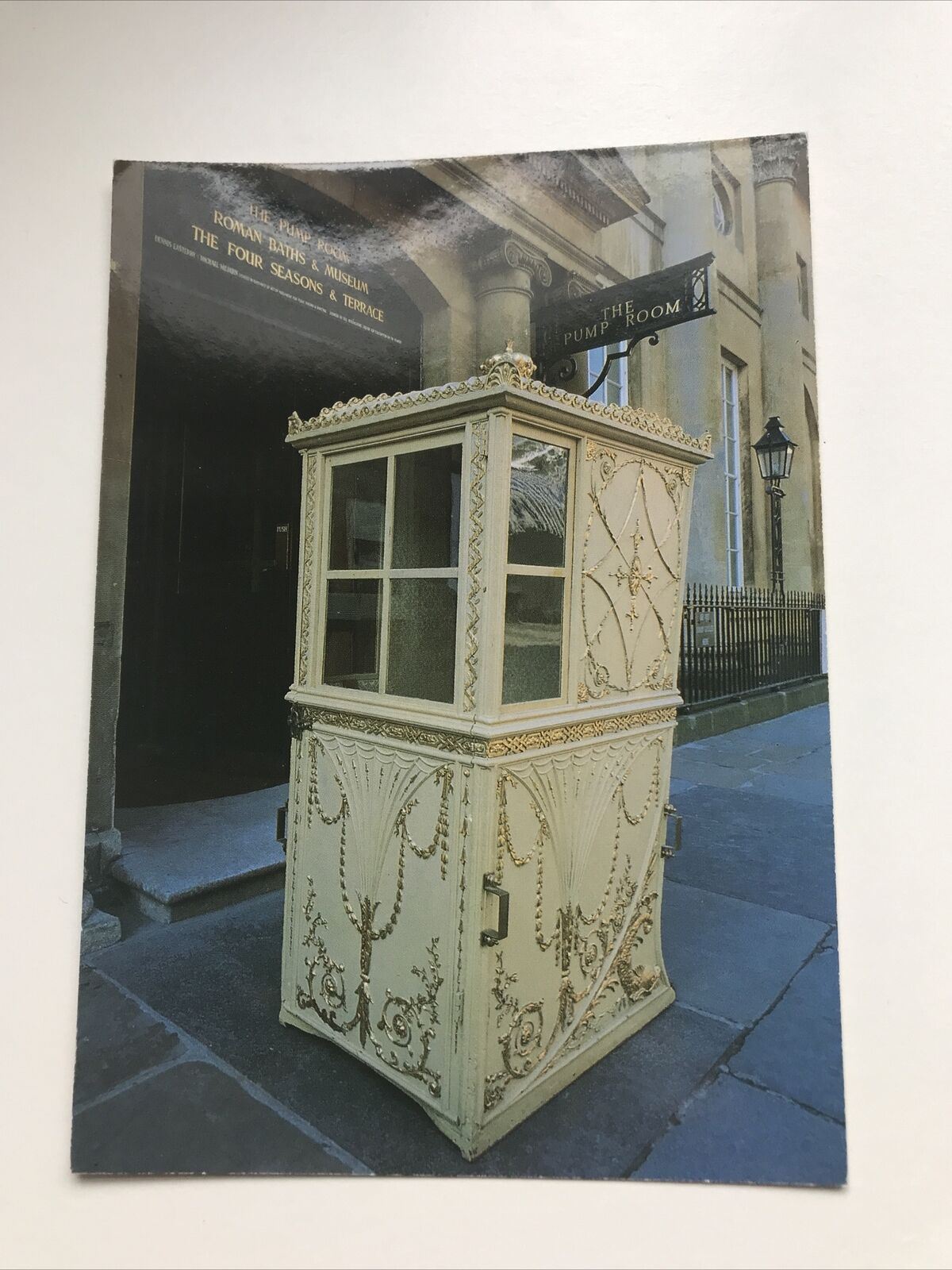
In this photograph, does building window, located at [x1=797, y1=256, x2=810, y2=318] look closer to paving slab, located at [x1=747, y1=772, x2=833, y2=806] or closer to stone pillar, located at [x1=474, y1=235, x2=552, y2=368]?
stone pillar, located at [x1=474, y1=235, x2=552, y2=368]

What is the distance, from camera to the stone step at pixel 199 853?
1800 mm

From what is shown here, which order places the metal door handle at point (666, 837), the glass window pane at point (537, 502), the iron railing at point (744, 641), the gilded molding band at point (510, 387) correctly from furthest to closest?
1. the metal door handle at point (666, 837)
2. the iron railing at point (744, 641)
3. the glass window pane at point (537, 502)
4. the gilded molding band at point (510, 387)

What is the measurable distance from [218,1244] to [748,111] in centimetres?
292

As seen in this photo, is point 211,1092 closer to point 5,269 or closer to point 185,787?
point 185,787

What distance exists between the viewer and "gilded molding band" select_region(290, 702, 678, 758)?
1506 mm

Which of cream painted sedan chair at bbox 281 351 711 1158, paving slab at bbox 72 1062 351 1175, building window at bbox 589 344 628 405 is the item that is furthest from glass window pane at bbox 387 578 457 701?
paving slab at bbox 72 1062 351 1175

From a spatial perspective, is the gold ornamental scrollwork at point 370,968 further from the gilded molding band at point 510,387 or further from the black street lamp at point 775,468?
the black street lamp at point 775,468

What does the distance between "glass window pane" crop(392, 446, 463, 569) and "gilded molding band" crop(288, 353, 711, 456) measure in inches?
4.7

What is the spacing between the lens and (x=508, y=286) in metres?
1.86

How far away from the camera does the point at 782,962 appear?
5.68 ft

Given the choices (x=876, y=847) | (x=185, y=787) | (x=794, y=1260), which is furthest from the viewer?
(x=185, y=787)

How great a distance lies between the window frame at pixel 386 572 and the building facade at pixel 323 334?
0.14 metres

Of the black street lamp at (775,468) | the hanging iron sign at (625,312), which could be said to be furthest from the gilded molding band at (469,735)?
the hanging iron sign at (625,312)

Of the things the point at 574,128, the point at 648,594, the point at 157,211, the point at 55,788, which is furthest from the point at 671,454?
the point at 55,788
